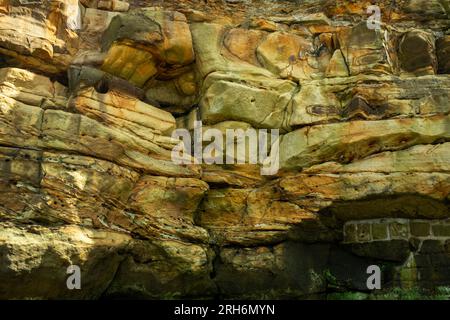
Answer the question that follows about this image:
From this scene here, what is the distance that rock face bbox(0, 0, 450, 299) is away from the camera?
7.25 meters

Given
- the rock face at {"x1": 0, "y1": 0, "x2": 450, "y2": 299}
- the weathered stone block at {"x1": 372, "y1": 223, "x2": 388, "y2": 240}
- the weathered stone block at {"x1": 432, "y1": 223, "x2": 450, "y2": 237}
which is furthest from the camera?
the weathered stone block at {"x1": 372, "y1": 223, "x2": 388, "y2": 240}

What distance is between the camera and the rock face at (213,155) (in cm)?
725

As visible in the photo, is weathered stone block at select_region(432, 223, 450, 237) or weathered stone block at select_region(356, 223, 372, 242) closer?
weathered stone block at select_region(432, 223, 450, 237)

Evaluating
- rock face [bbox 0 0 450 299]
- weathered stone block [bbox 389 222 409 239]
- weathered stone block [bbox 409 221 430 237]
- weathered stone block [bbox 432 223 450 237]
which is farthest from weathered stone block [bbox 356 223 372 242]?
weathered stone block [bbox 432 223 450 237]

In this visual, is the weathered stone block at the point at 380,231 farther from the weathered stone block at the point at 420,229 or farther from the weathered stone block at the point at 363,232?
the weathered stone block at the point at 420,229

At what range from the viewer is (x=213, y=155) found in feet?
28.4

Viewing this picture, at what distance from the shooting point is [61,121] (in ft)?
25.3

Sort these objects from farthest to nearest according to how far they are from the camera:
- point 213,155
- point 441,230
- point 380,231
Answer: point 213,155
point 380,231
point 441,230

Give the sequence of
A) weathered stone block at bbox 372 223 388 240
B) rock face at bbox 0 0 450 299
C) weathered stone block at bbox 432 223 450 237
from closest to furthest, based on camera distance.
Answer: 1. rock face at bbox 0 0 450 299
2. weathered stone block at bbox 432 223 450 237
3. weathered stone block at bbox 372 223 388 240

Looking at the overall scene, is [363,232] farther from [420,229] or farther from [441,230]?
[441,230]

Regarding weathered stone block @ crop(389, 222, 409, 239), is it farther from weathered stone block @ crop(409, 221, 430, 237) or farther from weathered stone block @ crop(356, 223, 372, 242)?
weathered stone block @ crop(356, 223, 372, 242)

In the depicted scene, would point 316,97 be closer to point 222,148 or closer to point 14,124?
point 222,148

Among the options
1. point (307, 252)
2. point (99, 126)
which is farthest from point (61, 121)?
point (307, 252)

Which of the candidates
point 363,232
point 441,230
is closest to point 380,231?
point 363,232
